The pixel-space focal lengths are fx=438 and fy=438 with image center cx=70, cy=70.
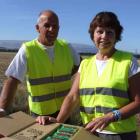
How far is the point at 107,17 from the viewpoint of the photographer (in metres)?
4.32

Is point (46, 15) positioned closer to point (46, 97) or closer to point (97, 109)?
point (46, 97)

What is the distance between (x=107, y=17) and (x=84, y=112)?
99 centimetres

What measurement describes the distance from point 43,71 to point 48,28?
529mm

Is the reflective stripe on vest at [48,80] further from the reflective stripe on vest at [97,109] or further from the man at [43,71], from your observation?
the reflective stripe on vest at [97,109]

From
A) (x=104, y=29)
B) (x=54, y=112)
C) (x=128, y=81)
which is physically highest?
(x=104, y=29)

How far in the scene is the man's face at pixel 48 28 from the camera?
5.32m

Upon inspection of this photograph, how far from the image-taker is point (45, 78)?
212 inches

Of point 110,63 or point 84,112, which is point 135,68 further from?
point 84,112

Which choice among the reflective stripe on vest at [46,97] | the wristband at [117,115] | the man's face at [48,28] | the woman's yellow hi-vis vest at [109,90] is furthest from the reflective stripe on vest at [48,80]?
the wristband at [117,115]

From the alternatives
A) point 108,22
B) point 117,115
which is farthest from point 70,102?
point 108,22

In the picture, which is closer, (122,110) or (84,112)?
(122,110)

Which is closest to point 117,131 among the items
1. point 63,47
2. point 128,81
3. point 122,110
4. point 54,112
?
point 122,110

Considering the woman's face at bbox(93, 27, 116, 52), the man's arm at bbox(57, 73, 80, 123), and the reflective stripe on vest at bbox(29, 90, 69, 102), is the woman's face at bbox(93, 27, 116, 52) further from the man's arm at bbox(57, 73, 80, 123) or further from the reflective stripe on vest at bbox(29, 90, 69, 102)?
the reflective stripe on vest at bbox(29, 90, 69, 102)

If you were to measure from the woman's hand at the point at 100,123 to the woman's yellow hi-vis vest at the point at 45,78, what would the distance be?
1460 mm
